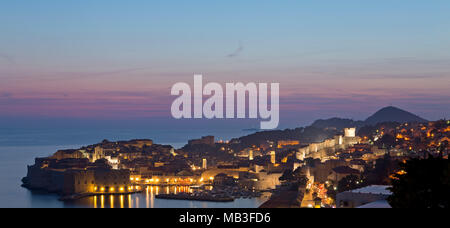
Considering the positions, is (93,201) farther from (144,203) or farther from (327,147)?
(327,147)

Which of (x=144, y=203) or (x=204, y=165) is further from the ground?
(x=144, y=203)

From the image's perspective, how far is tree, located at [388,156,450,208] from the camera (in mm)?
5449

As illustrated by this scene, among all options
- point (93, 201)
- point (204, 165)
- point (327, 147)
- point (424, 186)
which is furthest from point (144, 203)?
point (424, 186)

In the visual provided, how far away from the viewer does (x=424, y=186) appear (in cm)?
567

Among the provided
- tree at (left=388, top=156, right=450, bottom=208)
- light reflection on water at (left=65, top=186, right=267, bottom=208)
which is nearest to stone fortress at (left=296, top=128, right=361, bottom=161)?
light reflection on water at (left=65, top=186, right=267, bottom=208)

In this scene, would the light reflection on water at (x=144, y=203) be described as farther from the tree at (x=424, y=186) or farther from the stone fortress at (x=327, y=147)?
the tree at (x=424, y=186)

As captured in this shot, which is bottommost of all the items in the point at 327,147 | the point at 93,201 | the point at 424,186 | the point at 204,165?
the point at 204,165

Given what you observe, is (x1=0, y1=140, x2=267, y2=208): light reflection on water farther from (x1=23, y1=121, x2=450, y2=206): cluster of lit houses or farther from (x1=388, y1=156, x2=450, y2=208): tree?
(x1=388, y1=156, x2=450, y2=208): tree

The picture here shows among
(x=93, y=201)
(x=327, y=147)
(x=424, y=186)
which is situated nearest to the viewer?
(x=424, y=186)

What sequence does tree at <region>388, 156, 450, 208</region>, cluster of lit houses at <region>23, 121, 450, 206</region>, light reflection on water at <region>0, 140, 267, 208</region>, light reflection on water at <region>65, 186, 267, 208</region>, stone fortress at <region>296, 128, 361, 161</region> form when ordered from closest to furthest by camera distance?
tree at <region>388, 156, 450, 208</region> → light reflection on water at <region>65, 186, 267, 208</region> → light reflection on water at <region>0, 140, 267, 208</region> → cluster of lit houses at <region>23, 121, 450, 206</region> → stone fortress at <region>296, 128, 361, 161</region>

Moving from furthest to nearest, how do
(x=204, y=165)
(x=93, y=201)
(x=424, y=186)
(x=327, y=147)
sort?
(x=204, y=165)
(x=327, y=147)
(x=93, y=201)
(x=424, y=186)

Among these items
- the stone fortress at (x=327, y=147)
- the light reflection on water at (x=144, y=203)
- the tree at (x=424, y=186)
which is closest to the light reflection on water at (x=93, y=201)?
the light reflection on water at (x=144, y=203)
